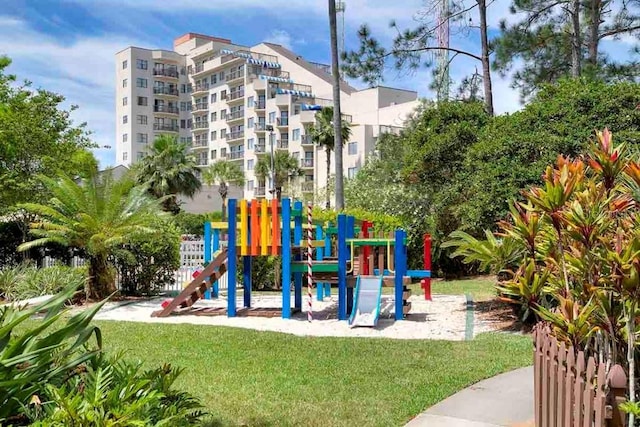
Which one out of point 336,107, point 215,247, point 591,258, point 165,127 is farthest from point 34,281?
point 165,127

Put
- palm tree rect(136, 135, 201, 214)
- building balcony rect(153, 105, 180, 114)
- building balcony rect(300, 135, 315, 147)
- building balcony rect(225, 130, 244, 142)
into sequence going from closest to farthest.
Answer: palm tree rect(136, 135, 201, 214) < building balcony rect(300, 135, 315, 147) < building balcony rect(225, 130, 244, 142) < building balcony rect(153, 105, 180, 114)

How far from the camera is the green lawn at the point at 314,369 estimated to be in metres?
5.95

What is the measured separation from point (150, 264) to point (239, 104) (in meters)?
63.2

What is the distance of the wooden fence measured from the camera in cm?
331

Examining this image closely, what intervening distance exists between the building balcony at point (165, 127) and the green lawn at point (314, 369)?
78868 millimetres

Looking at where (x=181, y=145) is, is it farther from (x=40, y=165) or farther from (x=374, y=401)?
(x=374, y=401)

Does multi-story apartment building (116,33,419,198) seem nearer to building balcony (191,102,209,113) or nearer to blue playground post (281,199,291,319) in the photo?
building balcony (191,102,209,113)

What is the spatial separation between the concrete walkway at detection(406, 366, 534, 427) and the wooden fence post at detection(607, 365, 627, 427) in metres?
2.18

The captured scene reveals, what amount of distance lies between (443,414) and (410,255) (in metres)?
16.9

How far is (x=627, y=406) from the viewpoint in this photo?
10.0 ft

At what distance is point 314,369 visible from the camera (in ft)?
25.3

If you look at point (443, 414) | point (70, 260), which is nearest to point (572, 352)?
point (443, 414)

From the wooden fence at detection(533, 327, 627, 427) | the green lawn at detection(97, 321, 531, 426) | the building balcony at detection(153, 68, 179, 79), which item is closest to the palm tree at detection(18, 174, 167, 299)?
the green lawn at detection(97, 321, 531, 426)

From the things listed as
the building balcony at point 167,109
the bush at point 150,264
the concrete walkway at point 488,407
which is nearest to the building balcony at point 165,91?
the building balcony at point 167,109
